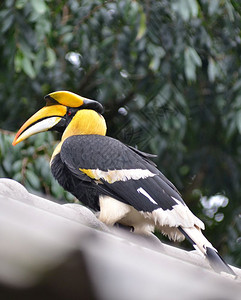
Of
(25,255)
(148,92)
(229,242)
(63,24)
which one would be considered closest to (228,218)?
(229,242)

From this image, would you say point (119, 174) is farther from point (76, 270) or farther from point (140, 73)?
point (140, 73)

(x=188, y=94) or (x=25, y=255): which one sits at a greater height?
(x=25, y=255)

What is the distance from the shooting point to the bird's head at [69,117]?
7.45ft

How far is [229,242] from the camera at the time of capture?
4.41m

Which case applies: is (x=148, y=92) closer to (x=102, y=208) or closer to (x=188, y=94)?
(x=188, y=94)

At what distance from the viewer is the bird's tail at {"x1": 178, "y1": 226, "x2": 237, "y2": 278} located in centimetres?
167

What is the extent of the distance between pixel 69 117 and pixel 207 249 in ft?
2.51

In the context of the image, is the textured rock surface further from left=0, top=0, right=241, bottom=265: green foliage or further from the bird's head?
left=0, top=0, right=241, bottom=265: green foliage

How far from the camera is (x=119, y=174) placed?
203cm

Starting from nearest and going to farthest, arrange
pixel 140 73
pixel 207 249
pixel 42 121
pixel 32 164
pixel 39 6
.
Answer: pixel 207 249 < pixel 42 121 < pixel 39 6 < pixel 32 164 < pixel 140 73

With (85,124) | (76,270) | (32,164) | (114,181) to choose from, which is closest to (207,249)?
(114,181)

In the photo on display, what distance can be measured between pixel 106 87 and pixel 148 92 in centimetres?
24

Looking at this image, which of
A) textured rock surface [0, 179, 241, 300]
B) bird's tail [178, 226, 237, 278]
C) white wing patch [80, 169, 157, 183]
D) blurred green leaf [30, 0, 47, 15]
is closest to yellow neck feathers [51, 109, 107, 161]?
white wing patch [80, 169, 157, 183]

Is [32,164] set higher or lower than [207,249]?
lower
